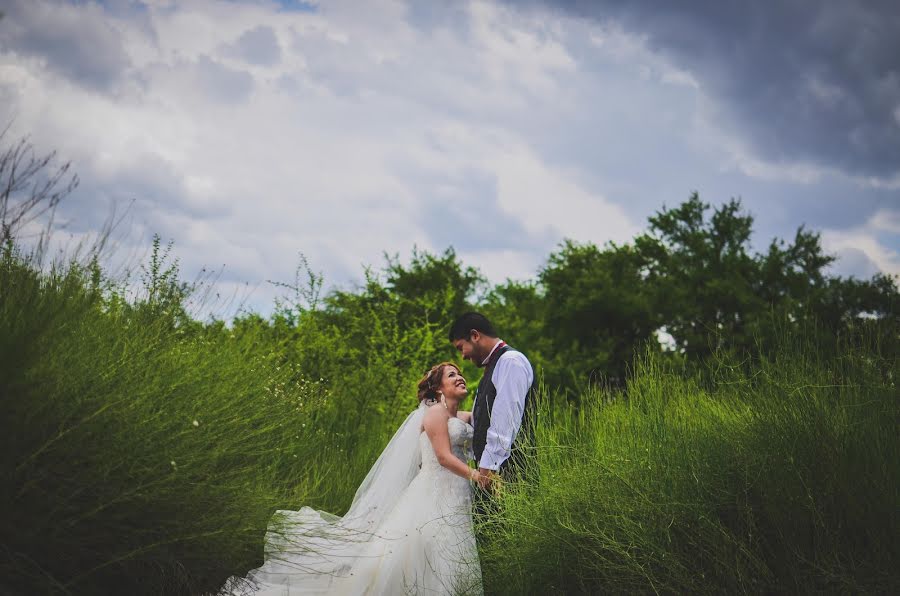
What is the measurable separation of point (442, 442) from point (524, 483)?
2.85ft

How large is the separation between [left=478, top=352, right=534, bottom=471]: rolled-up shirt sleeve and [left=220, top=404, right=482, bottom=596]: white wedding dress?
41 centimetres

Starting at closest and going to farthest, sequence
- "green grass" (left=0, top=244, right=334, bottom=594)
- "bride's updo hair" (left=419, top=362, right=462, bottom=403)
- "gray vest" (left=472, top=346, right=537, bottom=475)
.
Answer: "green grass" (left=0, top=244, right=334, bottom=594)
"gray vest" (left=472, top=346, right=537, bottom=475)
"bride's updo hair" (left=419, top=362, right=462, bottom=403)

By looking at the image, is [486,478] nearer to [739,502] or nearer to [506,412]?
[506,412]

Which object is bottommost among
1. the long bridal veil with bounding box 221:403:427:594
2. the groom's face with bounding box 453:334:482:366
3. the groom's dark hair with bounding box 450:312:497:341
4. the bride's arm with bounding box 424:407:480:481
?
the long bridal veil with bounding box 221:403:427:594

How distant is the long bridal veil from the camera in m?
4.17

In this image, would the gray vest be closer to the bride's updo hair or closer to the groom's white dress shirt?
the groom's white dress shirt

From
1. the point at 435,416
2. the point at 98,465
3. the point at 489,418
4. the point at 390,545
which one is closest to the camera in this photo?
the point at 98,465

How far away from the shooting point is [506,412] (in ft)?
15.0

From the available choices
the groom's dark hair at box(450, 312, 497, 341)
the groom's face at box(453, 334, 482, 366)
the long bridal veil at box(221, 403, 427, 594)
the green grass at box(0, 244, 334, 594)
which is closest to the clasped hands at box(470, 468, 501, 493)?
the long bridal veil at box(221, 403, 427, 594)

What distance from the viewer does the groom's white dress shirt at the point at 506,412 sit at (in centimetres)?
455

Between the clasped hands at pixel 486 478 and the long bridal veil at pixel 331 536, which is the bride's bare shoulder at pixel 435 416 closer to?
the long bridal veil at pixel 331 536

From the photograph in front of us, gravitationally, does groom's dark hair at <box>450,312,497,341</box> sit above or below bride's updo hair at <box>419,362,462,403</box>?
above

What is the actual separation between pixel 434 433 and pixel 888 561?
2.88 m

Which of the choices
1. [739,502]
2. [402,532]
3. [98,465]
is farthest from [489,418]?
[98,465]
